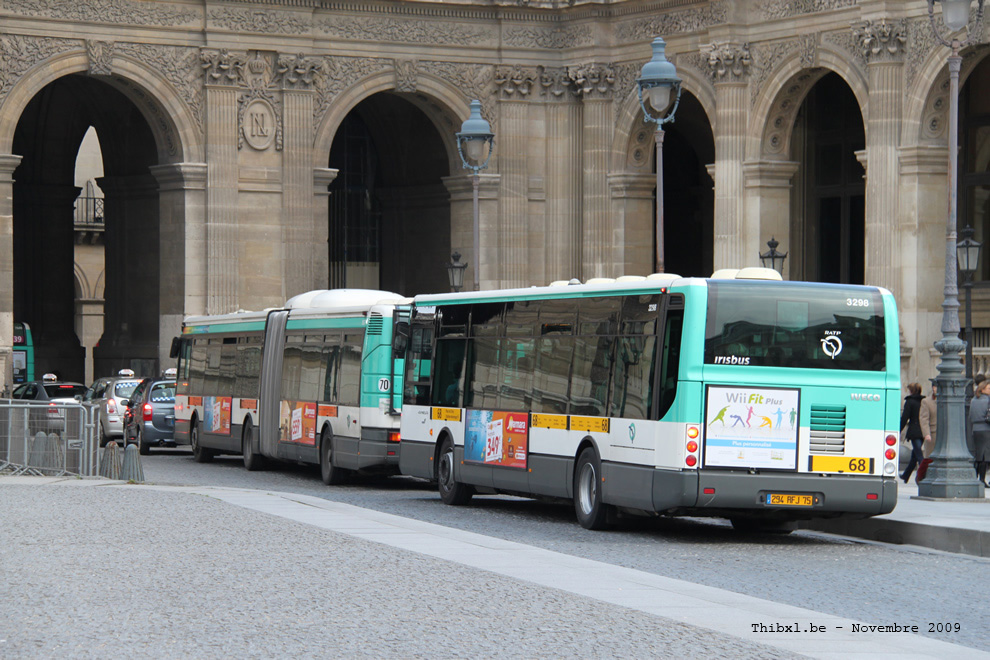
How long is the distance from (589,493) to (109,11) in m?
25.9

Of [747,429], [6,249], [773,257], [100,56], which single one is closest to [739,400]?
[747,429]

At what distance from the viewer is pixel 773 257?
38.4m

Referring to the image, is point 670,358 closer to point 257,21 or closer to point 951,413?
point 951,413

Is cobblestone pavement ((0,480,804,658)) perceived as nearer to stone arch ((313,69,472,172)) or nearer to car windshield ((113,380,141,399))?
car windshield ((113,380,141,399))

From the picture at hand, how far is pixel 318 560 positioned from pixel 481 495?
464 inches

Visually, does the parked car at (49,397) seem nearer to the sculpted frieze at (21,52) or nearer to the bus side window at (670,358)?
the sculpted frieze at (21,52)

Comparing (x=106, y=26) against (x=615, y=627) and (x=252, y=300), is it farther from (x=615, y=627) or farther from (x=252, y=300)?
(x=615, y=627)

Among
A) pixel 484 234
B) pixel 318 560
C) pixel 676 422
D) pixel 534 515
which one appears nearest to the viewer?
pixel 318 560

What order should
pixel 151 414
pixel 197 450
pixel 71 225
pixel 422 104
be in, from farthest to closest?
1. pixel 71 225
2. pixel 422 104
3. pixel 151 414
4. pixel 197 450

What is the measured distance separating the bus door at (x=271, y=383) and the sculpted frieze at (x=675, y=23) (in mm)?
15518

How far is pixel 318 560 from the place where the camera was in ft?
49.3

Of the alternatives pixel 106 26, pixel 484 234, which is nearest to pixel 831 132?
pixel 484 234

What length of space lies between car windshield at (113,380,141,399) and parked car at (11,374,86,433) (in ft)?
3.10

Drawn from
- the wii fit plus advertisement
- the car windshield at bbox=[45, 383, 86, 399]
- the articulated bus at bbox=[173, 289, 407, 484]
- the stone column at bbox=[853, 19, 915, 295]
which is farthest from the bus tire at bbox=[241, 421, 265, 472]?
the wii fit plus advertisement
